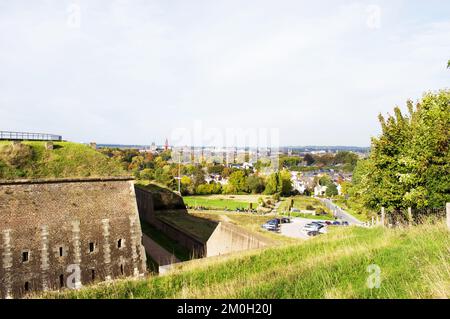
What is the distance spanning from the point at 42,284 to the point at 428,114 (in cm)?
2104

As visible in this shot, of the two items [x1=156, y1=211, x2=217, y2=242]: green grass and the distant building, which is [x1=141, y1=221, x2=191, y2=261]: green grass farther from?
the distant building

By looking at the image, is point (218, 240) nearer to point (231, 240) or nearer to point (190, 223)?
point (231, 240)

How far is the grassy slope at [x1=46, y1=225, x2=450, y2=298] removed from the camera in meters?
5.67

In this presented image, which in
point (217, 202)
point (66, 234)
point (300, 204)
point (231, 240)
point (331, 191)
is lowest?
point (300, 204)

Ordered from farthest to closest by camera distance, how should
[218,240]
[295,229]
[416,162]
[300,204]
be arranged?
[300,204] < [295,229] < [218,240] < [416,162]

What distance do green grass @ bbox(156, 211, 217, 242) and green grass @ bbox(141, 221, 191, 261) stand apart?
5.21 ft

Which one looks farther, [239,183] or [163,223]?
[239,183]

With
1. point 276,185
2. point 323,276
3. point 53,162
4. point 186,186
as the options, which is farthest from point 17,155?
point 276,185

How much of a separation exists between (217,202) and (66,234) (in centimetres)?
4905

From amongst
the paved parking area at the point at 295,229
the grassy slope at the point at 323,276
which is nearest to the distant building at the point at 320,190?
the paved parking area at the point at 295,229

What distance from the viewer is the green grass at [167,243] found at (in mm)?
29931

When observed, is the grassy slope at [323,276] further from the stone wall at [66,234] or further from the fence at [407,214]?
the stone wall at [66,234]

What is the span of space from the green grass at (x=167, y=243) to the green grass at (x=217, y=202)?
2189 centimetres

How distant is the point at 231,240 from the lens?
1088 inches
